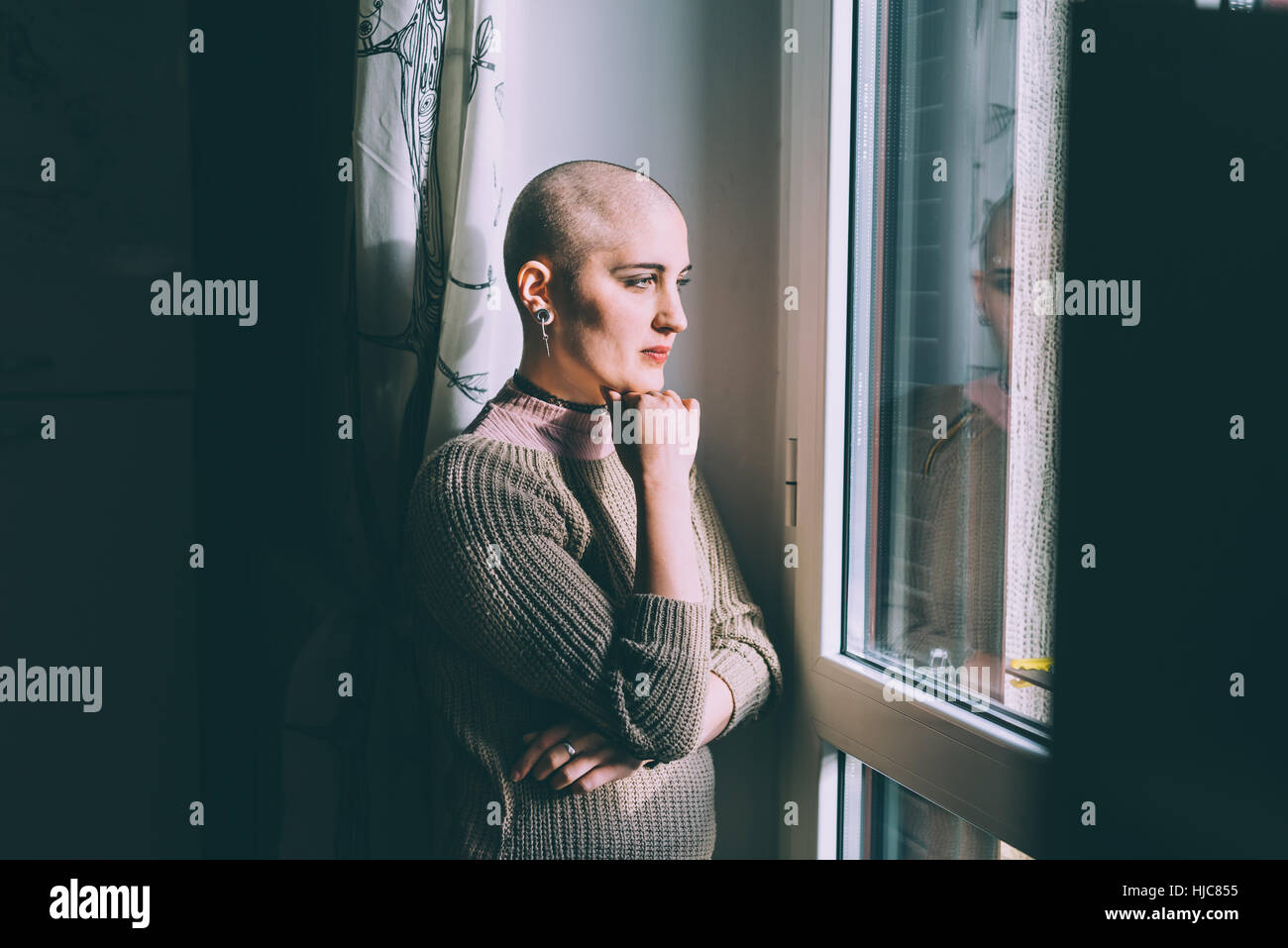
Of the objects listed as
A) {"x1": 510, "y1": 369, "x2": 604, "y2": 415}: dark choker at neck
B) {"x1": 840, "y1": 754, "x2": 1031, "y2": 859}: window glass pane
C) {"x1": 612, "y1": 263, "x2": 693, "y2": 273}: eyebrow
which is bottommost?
{"x1": 840, "y1": 754, "x2": 1031, "y2": 859}: window glass pane

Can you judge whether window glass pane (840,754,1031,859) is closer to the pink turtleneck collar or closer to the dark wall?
the dark wall

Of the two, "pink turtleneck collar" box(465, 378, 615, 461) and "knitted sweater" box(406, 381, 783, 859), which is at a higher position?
"pink turtleneck collar" box(465, 378, 615, 461)

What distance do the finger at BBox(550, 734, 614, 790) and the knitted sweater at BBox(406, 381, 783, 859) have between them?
0.02m

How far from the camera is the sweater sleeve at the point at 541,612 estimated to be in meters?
0.87

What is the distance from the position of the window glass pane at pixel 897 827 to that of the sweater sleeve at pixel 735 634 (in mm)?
149

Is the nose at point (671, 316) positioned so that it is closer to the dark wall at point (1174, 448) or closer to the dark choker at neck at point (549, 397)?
the dark choker at neck at point (549, 397)

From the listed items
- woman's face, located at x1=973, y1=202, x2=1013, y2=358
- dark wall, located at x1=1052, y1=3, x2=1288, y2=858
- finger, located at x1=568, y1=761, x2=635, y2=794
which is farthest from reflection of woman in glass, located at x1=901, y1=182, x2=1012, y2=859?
finger, located at x1=568, y1=761, x2=635, y2=794

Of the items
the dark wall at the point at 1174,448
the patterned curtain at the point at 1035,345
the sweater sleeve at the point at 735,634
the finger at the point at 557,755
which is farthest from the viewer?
the sweater sleeve at the point at 735,634

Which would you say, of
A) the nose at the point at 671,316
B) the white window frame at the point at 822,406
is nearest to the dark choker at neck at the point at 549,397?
the nose at the point at 671,316

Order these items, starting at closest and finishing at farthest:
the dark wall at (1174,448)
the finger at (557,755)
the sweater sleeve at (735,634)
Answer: the dark wall at (1174,448) < the finger at (557,755) < the sweater sleeve at (735,634)

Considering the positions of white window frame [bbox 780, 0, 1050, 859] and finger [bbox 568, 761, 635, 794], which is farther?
white window frame [bbox 780, 0, 1050, 859]

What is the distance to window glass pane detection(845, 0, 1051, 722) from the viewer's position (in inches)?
35.6

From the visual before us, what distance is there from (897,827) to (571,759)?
15.9 inches
